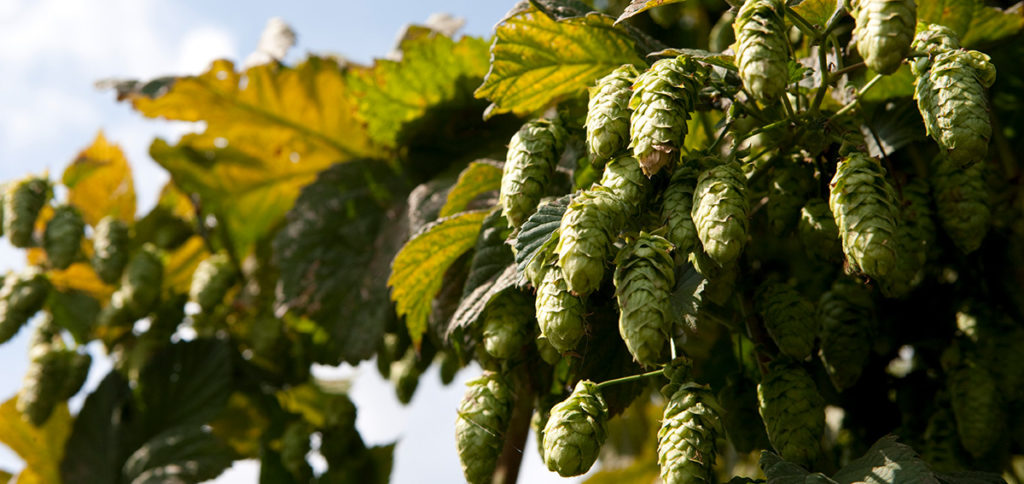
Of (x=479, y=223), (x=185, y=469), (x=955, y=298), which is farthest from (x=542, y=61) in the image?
(x=185, y=469)

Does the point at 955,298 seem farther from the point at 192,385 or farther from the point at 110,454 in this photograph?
the point at 110,454

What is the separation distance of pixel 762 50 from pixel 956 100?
0.19m

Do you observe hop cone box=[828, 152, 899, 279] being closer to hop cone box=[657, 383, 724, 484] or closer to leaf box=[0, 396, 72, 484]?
hop cone box=[657, 383, 724, 484]

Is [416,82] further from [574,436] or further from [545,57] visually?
[574,436]

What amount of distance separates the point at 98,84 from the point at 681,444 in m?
1.67

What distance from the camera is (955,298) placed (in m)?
1.42

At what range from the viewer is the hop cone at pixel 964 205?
43.3 inches

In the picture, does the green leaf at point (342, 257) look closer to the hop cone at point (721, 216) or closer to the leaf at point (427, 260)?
the leaf at point (427, 260)

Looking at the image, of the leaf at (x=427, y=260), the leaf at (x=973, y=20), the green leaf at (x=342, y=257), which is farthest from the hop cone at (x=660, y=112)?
the green leaf at (x=342, y=257)

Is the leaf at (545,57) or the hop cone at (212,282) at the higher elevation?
the leaf at (545,57)

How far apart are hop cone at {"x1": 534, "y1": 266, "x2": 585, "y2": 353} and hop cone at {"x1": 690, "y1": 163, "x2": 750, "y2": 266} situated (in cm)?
13

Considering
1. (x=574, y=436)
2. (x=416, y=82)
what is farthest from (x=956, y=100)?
(x=416, y=82)

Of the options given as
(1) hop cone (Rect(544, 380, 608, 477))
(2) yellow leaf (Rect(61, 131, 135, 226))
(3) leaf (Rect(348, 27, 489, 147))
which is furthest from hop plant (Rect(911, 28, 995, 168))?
(2) yellow leaf (Rect(61, 131, 135, 226))

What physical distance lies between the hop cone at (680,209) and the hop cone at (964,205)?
0.40 meters
